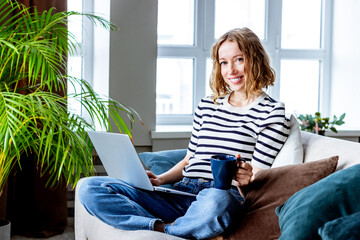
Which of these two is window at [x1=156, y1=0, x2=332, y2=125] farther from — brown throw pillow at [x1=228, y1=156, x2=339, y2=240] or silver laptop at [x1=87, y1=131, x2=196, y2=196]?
brown throw pillow at [x1=228, y1=156, x2=339, y2=240]

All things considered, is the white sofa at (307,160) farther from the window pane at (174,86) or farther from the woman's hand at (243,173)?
the window pane at (174,86)

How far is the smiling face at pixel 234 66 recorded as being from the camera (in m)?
2.01

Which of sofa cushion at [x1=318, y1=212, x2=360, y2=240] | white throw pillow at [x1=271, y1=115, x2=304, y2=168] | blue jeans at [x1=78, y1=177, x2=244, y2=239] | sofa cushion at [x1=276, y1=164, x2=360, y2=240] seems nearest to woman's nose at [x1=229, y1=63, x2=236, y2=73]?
white throw pillow at [x1=271, y1=115, x2=304, y2=168]

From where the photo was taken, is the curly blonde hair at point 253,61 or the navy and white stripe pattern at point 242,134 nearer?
the navy and white stripe pattern at point 242,134

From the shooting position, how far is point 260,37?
3.62 metres

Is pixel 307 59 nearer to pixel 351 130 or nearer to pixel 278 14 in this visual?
pixel 278 14

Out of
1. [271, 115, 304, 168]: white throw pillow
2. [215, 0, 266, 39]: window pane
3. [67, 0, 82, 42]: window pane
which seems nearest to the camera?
[271, 115, 304, 168]: white throw pillow

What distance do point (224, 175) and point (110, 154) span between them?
514mm

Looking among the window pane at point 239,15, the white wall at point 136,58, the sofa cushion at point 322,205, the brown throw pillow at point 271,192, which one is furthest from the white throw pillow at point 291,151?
the window pane at point 239,15

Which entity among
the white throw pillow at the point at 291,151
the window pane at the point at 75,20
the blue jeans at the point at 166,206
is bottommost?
the blue jeans at the point at 166,206

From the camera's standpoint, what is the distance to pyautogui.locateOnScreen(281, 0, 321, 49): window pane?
145 inches

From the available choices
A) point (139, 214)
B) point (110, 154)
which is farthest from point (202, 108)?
point (139, 214)

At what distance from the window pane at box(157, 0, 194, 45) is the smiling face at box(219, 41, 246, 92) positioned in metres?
1.42

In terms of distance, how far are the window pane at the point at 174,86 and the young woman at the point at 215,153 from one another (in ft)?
4.06
